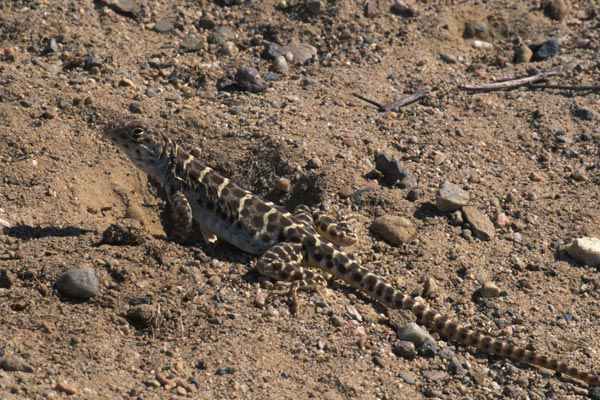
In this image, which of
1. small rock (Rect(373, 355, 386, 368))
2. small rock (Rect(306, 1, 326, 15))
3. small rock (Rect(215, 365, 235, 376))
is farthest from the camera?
small rock (Rect(306, 1, 326, 15))

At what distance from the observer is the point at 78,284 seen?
750 centimetres

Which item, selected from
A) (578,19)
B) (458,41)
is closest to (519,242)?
(458,41)

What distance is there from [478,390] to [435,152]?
11.7 feet

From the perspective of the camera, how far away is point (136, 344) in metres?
7.24

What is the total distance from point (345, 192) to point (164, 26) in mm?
3999

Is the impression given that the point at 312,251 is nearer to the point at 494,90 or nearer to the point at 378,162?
the point at 378,162

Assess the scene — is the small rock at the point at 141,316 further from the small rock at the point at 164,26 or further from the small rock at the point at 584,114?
the small rock at the point at 584,114

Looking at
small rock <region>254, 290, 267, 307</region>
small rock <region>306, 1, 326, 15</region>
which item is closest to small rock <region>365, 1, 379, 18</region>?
small rock <region>306, 1, 326, 15</region>

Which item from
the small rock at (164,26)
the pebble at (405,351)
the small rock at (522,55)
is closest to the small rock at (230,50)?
the small rock at (164,26)

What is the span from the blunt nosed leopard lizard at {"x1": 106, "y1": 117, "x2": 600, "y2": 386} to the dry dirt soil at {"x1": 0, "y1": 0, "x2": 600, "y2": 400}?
5.8 inches

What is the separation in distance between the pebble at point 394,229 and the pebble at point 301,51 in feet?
11.1

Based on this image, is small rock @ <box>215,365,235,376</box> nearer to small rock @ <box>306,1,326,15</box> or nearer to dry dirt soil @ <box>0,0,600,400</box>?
dry dirt soil @ <box>0,0,600,400</box>

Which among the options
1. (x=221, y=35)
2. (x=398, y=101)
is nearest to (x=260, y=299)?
(x=398, y=101)

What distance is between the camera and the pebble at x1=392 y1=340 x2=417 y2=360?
772 cm
